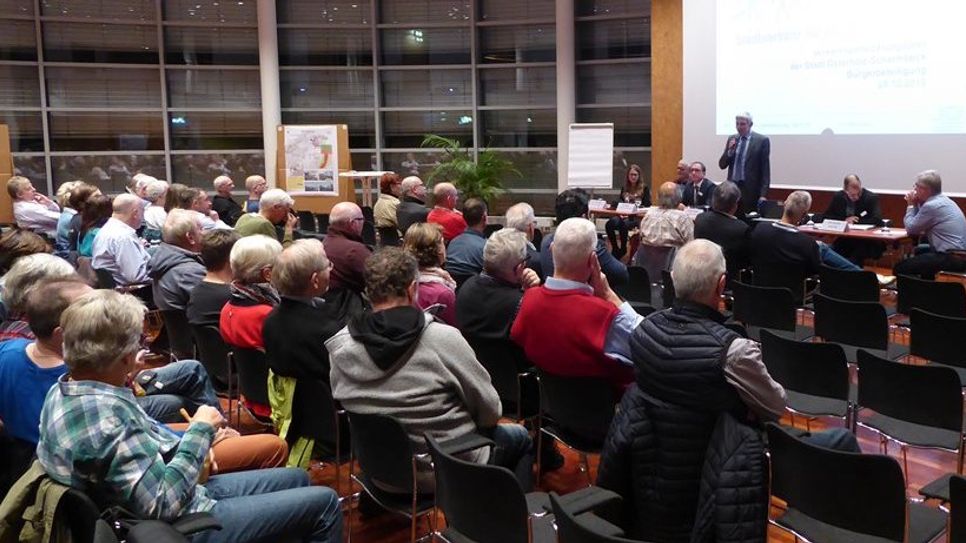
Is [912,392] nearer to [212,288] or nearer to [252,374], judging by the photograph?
[252,374]

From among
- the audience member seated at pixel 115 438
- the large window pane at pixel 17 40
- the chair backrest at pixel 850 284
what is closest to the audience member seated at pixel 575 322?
the audience member seated at pixel 115 438

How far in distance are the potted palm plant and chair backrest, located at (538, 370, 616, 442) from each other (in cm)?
920

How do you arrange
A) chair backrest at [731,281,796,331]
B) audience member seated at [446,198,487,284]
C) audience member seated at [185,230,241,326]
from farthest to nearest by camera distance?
audience member seated at [446,198,487,284] → chair backrest at [731,281,796,331] → audience member seated at [185,230,241,326]

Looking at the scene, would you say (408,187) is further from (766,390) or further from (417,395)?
(766,390)

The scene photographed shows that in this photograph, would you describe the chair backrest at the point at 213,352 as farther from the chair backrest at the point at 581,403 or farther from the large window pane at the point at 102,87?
the large window pane at the point at 102,87

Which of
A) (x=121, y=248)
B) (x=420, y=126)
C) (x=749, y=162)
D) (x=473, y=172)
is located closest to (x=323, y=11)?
(x=420, y=126)

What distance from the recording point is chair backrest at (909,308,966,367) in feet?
13.8

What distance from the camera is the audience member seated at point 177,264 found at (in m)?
5.12

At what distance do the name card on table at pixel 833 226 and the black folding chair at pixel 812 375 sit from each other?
155 inches

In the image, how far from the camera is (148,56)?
42.5ft

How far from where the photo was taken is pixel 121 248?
6082 mm

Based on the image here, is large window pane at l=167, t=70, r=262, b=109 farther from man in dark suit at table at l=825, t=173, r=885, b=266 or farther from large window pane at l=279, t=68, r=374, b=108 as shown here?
man in dark suit at table at l=825, t=173, r=885, b=266

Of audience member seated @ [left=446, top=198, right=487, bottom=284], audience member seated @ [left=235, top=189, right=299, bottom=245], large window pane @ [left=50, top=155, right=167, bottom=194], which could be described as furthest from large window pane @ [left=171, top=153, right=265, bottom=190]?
audience member seated @ [left=446, top=198, right=487, bottom=284]

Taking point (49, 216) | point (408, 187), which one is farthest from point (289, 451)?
point (49, 216)
